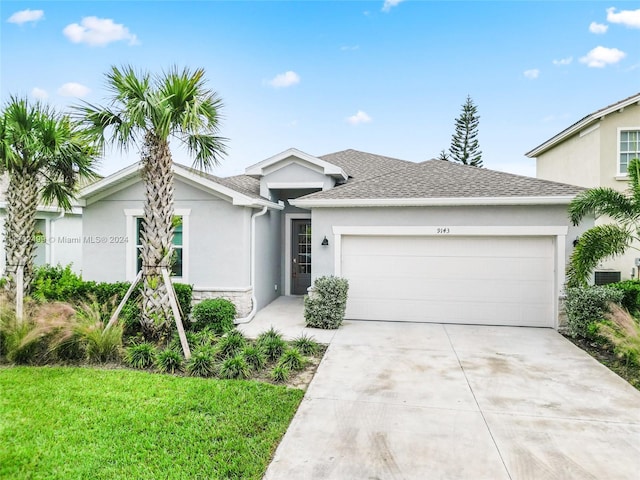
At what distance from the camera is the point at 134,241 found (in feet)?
34.2

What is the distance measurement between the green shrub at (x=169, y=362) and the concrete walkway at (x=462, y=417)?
2.34 m

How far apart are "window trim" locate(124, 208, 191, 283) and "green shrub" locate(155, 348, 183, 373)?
13.0 feet

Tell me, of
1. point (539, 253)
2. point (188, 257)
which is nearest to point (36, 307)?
point (188, 257)

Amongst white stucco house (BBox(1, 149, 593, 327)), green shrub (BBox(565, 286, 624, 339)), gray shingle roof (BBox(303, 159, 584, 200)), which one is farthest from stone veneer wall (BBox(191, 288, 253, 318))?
green shrub (BBox(565, 286, 624, 339))

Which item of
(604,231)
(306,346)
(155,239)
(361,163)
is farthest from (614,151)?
(155,239)

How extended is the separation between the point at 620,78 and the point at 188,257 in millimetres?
17606

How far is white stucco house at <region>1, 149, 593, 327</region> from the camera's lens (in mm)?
9484

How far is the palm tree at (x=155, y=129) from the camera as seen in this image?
7090 millimetres

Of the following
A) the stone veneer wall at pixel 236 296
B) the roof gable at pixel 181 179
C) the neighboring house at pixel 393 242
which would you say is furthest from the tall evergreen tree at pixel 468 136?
the stone veneer wall at pixel 236 296

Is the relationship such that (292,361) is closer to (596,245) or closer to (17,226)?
(596,245)

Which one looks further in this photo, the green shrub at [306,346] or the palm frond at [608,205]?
the palm frond at [608,205]

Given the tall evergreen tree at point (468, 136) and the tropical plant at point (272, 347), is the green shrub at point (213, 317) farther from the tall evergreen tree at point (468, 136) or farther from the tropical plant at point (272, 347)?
the tall evergreen tree at point (468, 136)

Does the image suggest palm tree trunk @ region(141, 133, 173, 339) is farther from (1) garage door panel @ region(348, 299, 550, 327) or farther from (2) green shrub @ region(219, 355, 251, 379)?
(1) garage door panel @ region(348, 299, 550, 327)

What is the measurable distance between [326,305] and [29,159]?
731 cm
